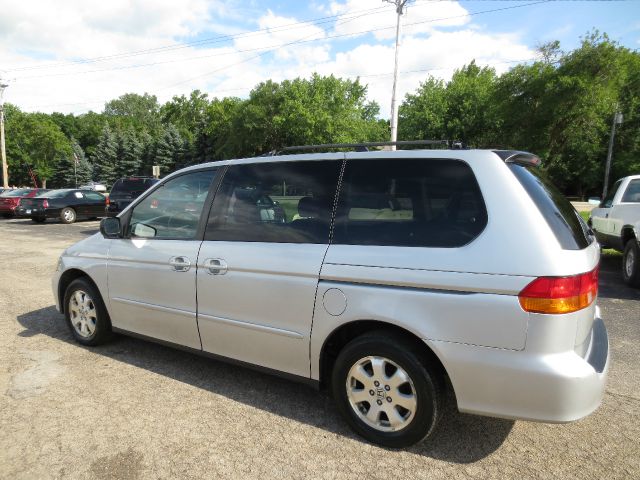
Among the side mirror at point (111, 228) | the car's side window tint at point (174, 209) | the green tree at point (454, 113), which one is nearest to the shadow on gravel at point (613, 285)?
the car's side window tint at point (174, 209)

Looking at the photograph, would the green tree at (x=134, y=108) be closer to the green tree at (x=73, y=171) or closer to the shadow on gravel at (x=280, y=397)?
the green tree at (x=73, y=171)

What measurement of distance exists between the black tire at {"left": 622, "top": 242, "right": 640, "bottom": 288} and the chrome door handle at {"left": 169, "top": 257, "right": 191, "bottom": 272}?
265 inches

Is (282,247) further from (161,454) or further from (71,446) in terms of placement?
(71,446)

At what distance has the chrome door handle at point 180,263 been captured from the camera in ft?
11.3

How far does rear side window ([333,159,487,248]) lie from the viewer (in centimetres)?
253

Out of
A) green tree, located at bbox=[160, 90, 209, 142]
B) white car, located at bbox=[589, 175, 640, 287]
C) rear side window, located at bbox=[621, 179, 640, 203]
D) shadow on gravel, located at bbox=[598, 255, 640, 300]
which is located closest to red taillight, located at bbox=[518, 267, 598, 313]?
shadow on gravel, located at bbox=[598, 255, 640, 300]

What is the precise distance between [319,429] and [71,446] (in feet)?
5.06

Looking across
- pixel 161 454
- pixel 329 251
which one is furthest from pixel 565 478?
pixel 161 454

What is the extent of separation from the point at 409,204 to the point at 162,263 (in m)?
2.07

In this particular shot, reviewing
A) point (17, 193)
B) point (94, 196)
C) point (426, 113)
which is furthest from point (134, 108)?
point (94, 196)

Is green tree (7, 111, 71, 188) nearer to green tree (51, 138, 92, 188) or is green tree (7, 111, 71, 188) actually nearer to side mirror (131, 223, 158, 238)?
green tree (51, 138, 92, 188)

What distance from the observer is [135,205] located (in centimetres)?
400

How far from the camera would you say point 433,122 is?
144ft

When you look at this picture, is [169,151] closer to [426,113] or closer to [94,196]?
[426,113]
